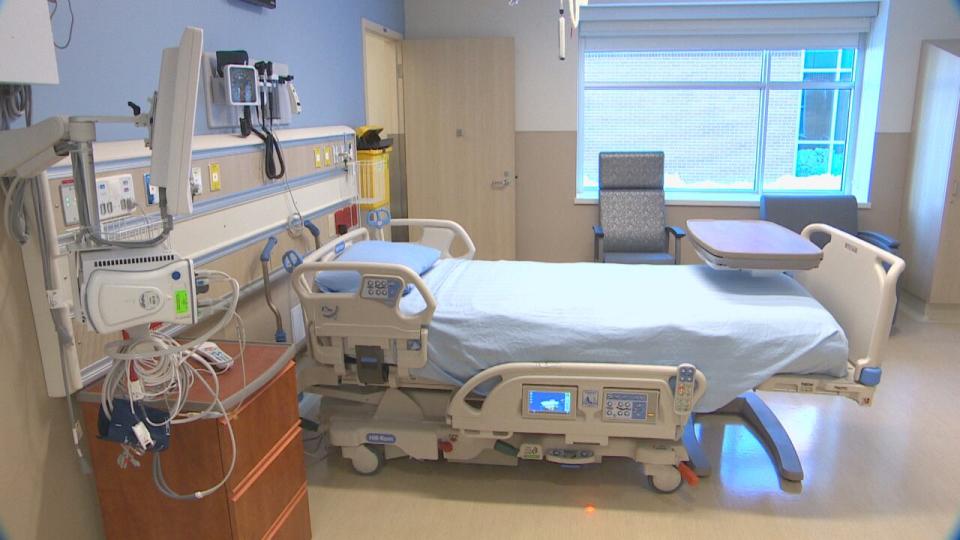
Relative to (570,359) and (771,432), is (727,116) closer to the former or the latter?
(771,432)

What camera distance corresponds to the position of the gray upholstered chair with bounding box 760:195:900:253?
4.86m

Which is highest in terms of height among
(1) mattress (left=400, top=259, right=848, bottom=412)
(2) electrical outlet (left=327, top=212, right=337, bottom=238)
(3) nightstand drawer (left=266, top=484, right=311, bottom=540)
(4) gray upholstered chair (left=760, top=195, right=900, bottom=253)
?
(2) electrical outlet (left=327, top=212, right=337, bottom=238)

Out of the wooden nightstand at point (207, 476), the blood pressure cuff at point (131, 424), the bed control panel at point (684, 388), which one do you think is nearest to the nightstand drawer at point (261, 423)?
the wooden nightstand at point (207, 476)

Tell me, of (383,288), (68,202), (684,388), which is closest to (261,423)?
(383,288)

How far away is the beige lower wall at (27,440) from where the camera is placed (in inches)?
66.3

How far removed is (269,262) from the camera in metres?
2.91

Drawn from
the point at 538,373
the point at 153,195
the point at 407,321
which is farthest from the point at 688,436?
the point at 153,195

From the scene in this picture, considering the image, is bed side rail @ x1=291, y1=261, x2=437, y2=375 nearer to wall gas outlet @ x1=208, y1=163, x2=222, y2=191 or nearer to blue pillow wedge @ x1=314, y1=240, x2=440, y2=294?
blue pillow wedge @ x1=314, y1=240, x2=440, y2=294

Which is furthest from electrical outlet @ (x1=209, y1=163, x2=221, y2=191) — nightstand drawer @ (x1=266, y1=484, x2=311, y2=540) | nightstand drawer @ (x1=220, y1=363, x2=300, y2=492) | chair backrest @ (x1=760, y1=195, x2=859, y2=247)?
chair backrest @ (x1=760, y1=195, x2=859, y2=247)

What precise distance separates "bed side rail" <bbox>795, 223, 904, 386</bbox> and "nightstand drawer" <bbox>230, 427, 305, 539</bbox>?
202cm

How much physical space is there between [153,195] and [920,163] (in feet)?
16.0

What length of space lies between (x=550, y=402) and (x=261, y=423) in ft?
3.45

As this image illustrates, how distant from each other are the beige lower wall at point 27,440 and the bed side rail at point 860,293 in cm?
260

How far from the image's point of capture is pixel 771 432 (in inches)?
118
